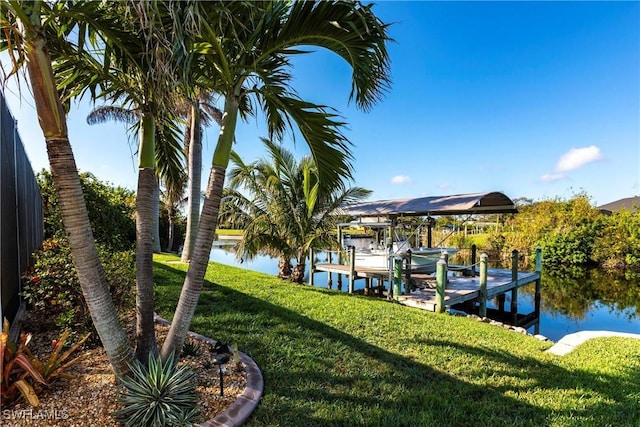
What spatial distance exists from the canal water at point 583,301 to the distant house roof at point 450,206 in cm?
386

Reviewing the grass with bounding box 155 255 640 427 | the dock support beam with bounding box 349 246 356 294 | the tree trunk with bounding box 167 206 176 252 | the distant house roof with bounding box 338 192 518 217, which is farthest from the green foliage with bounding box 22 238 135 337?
the tree trunk with bounding box 167 206 176 252

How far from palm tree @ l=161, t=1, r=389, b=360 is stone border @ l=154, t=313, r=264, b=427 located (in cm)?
70

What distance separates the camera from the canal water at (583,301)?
1002 centimetres

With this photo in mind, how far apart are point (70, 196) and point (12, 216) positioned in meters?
2.89

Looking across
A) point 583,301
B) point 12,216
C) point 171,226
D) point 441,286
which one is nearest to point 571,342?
point 441,286

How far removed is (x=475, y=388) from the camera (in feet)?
11.5

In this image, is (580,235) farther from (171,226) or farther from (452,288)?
(171,226)

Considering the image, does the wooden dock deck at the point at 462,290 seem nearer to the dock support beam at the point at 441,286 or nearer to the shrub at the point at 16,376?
the dock support beam at the point at 441,286

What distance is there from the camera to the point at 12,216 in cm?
422

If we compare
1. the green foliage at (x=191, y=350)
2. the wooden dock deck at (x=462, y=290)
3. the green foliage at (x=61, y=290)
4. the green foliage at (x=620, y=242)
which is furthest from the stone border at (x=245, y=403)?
the green foliage at (x=620, y=242)

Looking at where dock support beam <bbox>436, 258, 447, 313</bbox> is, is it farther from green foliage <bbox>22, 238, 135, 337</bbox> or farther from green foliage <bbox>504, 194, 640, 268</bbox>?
green foliage <bbox>504, 194, 640, 268</bbox>

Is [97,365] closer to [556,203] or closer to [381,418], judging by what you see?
[381,418]

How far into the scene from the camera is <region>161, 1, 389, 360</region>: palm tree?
2621mm

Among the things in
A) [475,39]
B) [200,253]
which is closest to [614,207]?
[475,39]
